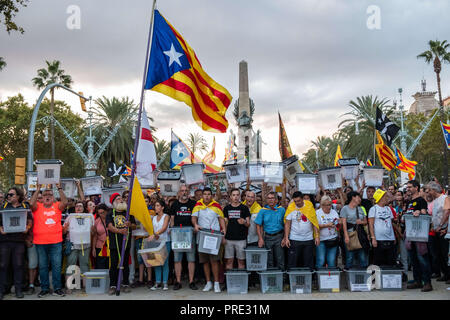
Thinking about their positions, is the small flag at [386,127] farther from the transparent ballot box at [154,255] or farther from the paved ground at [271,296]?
the transparent ballot box at [154,255]

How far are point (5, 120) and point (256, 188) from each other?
42.1m

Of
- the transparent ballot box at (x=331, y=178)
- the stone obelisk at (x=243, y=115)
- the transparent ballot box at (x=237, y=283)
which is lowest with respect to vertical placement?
the transparent ballot box at (x=237, y=283)

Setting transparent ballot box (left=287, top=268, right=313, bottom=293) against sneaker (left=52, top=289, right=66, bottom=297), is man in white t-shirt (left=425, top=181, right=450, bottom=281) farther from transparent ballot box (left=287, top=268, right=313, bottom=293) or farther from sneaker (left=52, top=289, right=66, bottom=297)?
sneaker (left=52, top=289, right=66, bottom=297)

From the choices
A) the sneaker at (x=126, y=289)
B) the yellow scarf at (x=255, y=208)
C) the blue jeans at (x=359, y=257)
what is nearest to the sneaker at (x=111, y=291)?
the sneaker at (x=126, y=289)

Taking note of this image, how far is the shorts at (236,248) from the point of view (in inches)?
376

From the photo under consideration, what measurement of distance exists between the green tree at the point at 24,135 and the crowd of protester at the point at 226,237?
131ft

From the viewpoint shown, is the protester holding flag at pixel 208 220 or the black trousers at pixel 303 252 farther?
the protester holding flag at pixel 208 220

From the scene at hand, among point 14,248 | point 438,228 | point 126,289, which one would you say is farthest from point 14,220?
point 438,228

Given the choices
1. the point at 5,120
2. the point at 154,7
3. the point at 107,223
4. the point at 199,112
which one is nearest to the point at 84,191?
the point at 107,223

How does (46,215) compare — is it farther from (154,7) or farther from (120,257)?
(154,7)

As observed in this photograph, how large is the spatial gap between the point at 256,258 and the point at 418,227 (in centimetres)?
308

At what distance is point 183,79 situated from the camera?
9.81 meters

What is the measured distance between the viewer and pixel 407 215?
911 cm

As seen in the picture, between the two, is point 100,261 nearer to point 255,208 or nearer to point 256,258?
point 256,258
